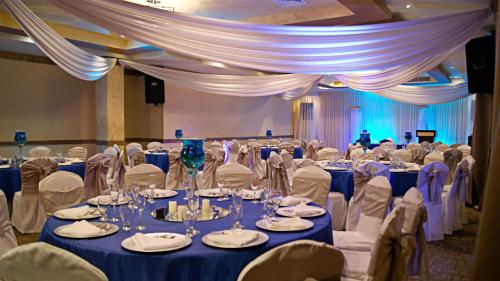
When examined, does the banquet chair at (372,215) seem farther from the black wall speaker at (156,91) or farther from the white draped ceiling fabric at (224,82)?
the black wall speaker at (156,91)

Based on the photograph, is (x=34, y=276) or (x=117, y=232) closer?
(x=34, y=276)

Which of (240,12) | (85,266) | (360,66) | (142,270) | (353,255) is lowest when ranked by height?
(353,255)

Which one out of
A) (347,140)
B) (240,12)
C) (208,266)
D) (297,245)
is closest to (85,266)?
(208,266)

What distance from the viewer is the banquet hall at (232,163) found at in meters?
2.08

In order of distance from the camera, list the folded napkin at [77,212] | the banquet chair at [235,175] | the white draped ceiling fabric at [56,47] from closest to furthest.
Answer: the folded napkin at [77,212]
the white draped ceiling fabric at [56,47]
the banquet chair at [235,175]

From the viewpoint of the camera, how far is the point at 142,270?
2.05 m

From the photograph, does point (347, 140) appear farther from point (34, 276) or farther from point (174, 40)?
point (34, 276)

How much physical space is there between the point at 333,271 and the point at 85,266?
3.75 feet

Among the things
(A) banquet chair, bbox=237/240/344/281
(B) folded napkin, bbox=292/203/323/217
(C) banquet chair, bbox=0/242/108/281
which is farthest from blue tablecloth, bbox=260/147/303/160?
(C) banquet chair, bbox=0/242/108/281

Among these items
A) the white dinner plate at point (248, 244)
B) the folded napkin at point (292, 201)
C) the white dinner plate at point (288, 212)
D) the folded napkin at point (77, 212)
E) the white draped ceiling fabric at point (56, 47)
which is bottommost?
the white dinner plate at point (248, 244)

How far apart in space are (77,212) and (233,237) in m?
1.31

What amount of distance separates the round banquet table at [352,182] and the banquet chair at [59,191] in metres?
3.27

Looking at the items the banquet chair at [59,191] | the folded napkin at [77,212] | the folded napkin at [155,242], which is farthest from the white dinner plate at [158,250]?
the banquet chair at [59,191]

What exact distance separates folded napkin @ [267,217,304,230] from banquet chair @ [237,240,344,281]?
0.59 m
